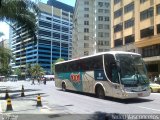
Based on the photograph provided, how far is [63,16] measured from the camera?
546ft

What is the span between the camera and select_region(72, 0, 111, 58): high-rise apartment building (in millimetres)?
106625

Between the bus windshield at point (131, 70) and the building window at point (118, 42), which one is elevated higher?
the building window at point (118, 42)

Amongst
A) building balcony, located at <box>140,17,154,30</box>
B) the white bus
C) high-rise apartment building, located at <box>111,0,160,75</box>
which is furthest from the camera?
building balcony, located at <box>140,17,154,30</box>

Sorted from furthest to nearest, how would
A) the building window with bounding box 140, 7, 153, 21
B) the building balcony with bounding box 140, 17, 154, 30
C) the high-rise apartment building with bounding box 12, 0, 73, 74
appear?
the high-rise apartment building with bounding box 12, 0, 73, 74 < the building window with bounding box 140, 7, 153, 21 < the building balcony with bounding box 140, 17, 154, 30

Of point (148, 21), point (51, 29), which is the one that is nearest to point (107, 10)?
point (51, 29)

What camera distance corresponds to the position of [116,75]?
69.1 feet

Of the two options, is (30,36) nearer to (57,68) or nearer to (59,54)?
(57,68)

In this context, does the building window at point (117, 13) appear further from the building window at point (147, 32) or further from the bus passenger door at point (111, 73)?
the bus passenger door at point (111, 73)

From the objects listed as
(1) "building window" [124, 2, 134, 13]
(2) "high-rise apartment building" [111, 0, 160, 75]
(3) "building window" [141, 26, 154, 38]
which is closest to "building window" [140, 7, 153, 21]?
(2) "high-rise apartment building" [111, 0, 160, 75]

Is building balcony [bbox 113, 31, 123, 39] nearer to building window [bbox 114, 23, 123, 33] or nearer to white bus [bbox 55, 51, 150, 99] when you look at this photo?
building window [bbox 114, 23, 123, 33]

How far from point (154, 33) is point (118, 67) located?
30500mm

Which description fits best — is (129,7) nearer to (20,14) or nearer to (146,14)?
(146,14)

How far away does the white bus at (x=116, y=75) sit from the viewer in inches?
813

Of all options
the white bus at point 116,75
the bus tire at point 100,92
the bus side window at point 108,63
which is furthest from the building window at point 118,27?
the bus side window at point 108,63
